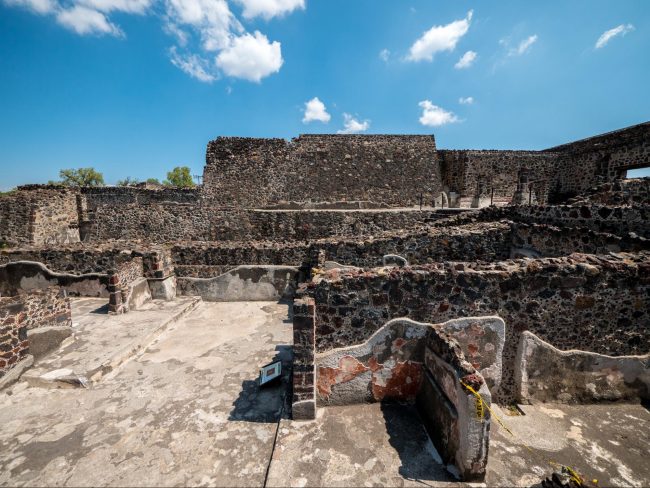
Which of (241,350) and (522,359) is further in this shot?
(241,350)

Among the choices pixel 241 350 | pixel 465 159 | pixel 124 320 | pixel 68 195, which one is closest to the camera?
pixel 241 350

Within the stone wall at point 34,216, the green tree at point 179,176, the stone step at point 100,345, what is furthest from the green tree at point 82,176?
the stone step at point 100,345

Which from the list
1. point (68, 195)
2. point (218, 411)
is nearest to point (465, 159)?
point (218, 411)

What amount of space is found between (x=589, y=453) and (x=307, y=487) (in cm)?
287

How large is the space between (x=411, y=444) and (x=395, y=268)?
1.89 m

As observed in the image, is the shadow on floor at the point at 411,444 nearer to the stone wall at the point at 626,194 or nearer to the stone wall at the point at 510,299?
the stone wall at the point at 510,299

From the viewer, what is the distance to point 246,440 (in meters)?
3.30

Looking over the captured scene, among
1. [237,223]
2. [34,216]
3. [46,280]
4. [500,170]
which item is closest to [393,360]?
[46,280]

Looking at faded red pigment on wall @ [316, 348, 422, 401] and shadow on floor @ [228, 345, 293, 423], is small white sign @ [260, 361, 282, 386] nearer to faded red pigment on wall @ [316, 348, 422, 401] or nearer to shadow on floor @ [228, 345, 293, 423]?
shadow on floor @ [228, 345, 293, 423]

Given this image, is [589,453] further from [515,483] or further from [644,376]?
[644,376]

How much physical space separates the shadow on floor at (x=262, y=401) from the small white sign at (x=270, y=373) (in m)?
0.11

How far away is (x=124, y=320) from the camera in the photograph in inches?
246

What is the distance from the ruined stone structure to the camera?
11.6 feet

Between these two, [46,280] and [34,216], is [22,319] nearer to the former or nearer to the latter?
[46,280]
